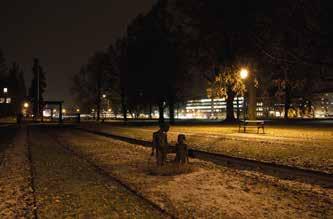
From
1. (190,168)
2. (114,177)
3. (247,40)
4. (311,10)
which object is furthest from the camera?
(247,40)

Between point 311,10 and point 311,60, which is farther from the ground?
point 311,10

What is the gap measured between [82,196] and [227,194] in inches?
122

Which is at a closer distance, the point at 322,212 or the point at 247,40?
the point at 322,212

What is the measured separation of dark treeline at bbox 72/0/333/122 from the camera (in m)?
15.0

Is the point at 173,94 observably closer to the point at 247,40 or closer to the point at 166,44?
the point at 166,44

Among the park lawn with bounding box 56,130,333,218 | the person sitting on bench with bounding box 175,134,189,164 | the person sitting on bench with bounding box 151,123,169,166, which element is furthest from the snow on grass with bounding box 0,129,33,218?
the person sitting on bench with bounding box 175,134,189,164

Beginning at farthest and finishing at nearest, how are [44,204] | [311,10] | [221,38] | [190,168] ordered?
[221,38], [311,10], [190,168], [44,204]

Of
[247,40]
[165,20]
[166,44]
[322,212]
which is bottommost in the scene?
[322,212]

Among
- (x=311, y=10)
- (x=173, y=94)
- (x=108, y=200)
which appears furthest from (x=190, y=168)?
(x=173, y=94)

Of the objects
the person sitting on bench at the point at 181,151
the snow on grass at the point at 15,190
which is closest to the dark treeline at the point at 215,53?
the person sitting on bench at the point at 181,151

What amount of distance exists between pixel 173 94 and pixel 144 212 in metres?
36.4

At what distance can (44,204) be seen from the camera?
6832 millimetres

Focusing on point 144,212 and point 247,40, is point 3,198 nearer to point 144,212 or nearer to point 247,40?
point 144,212

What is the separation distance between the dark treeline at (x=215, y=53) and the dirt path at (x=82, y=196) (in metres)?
10.2
